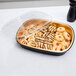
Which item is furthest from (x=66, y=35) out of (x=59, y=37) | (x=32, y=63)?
(x=32, y=63)

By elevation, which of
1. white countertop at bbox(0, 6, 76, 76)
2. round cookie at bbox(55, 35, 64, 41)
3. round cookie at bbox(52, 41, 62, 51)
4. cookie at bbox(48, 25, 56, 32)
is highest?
cookie at bbox(48, 25, 56, 32)

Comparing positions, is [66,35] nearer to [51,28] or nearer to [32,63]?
[51,28]

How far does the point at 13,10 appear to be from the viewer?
2.93 ft

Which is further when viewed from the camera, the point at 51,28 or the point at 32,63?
the point at 51,28

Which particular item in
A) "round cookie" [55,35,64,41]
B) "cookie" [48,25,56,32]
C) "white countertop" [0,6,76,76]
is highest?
"cookie" [48,25,56,32]

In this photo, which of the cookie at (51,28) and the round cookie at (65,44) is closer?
the round cookie at (65,44)

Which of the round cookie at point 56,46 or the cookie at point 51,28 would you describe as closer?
the round cookie at point 56,46

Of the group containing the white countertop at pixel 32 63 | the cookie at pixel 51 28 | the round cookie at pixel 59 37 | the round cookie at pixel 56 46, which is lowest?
the white countertop at pixel 32 63

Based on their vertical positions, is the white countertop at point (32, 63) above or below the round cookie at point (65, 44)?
below

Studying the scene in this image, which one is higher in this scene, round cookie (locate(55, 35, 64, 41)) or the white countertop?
round cookie (locate(55, 35, 64, 41))

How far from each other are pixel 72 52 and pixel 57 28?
0.15 m

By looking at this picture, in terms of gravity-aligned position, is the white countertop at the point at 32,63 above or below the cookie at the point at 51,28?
below

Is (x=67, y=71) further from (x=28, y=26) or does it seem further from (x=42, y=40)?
(x=28, y=26)

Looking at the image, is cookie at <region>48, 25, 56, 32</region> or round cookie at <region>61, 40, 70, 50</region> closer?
round cookie at <region>61, 40, 70, 50</region>
